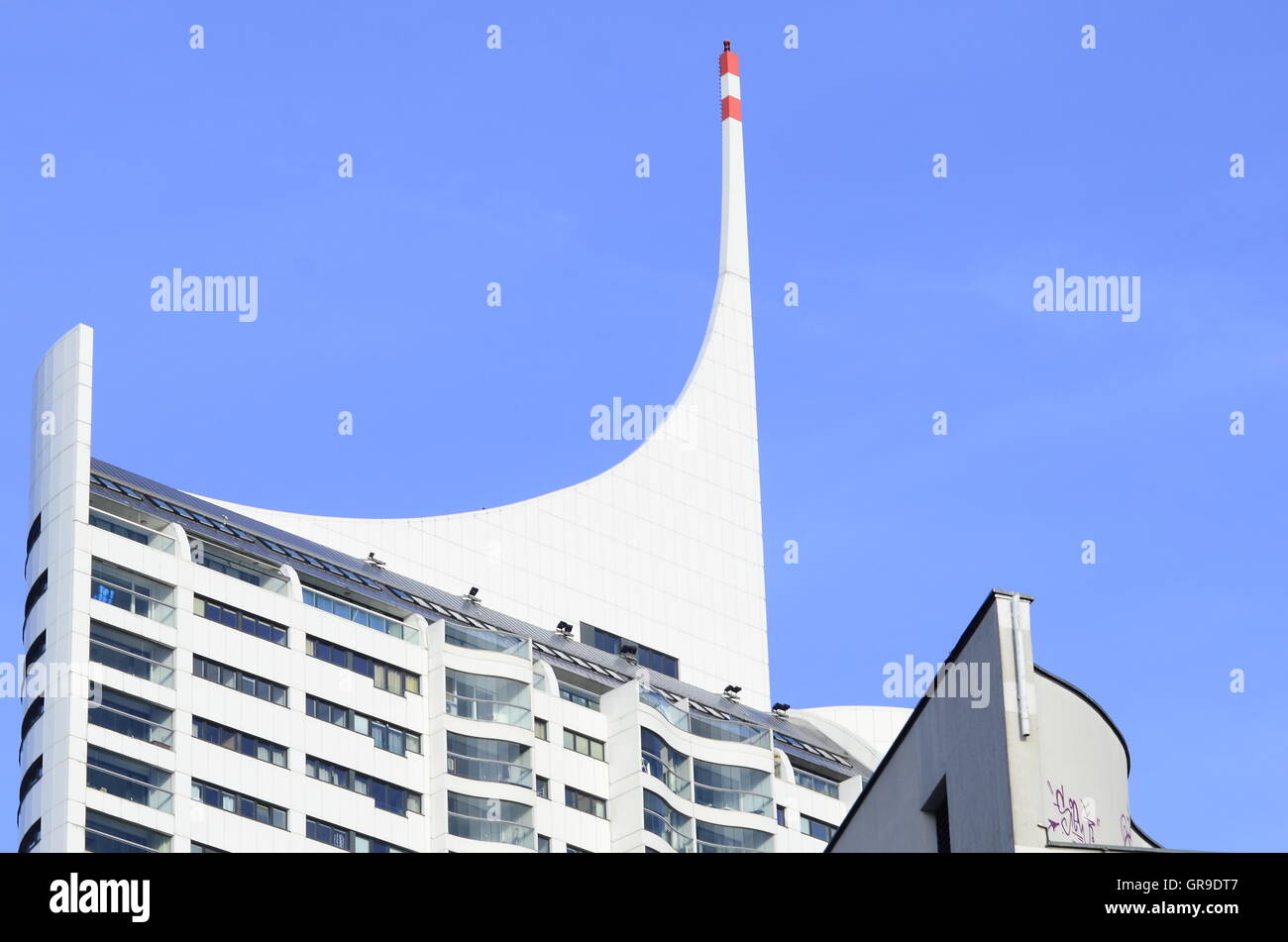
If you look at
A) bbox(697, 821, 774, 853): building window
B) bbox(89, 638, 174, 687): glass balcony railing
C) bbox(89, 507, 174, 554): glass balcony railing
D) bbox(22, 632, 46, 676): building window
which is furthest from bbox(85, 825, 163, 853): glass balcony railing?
bbox(697, 821, 774, 853): building window

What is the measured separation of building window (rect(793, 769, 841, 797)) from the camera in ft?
321

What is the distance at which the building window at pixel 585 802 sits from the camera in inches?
3484

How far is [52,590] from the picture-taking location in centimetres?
7650

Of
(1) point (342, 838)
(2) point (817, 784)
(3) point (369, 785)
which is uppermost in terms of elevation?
(2) point (817, 784)

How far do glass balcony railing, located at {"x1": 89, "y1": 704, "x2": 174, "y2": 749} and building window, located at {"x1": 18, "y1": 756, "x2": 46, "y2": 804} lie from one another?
1.93 meters

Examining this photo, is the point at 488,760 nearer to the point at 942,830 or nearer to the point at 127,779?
the point at 127,779

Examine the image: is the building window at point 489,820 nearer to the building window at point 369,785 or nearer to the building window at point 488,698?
the building window at point 369,785

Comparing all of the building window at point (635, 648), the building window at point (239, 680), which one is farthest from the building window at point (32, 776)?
the building window at point (635, 648)

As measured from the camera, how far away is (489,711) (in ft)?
286

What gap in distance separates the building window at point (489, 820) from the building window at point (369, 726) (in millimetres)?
2142

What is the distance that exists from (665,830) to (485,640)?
30.3ft

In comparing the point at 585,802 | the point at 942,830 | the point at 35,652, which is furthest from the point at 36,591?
the point at 942,830

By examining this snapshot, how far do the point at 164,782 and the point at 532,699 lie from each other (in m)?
16.7
